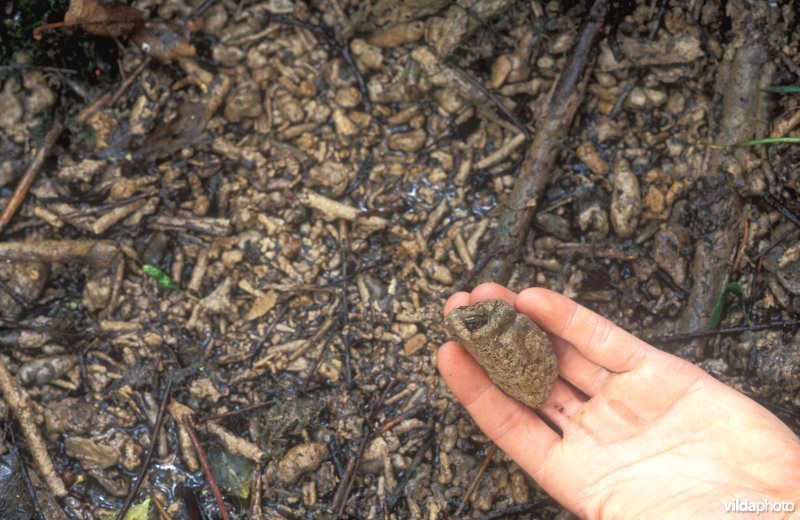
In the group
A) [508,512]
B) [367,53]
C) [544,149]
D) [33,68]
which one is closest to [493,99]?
[544,149]

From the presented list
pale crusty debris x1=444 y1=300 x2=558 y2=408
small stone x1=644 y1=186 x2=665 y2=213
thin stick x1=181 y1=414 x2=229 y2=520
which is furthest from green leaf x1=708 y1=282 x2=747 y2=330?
thin stick x1=181 y1=414 x2=229 y2=520

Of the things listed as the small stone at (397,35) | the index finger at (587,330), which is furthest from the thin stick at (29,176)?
the index finger at (587,330)

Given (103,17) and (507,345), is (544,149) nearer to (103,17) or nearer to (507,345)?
(507,345)

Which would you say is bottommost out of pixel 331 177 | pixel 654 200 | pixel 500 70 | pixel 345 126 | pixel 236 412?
pixel 236 412

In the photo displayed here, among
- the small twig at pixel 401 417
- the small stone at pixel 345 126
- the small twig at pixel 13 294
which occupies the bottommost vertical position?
the small twig at pixel 401 417

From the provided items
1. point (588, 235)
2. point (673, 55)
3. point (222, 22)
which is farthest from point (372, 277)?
point (673, 55)

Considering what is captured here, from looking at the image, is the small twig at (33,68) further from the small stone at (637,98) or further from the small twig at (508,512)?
the small twig at (508,512)
